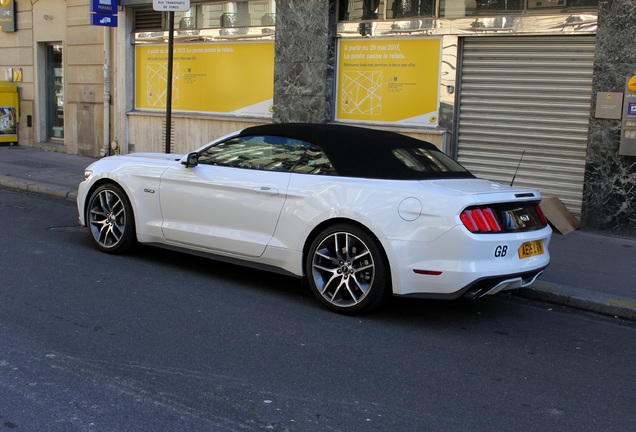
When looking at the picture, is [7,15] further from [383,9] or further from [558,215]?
[558,215]

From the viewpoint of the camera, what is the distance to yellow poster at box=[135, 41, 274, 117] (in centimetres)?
1349

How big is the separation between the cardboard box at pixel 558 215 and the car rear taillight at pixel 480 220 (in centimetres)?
411

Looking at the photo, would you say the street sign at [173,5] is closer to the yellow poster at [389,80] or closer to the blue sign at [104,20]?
the yellow poster at [389,80]

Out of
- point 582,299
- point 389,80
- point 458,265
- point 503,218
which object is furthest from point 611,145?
point 458,265

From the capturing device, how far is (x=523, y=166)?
10562 millimetres

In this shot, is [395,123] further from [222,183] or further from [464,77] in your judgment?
[222,183]

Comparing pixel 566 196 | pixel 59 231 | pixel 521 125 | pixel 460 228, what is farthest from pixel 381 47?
pixel 460 228

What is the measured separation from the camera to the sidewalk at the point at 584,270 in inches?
261

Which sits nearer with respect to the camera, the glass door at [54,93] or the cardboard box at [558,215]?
the cardboard box at [558,215]

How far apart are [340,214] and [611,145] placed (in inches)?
203

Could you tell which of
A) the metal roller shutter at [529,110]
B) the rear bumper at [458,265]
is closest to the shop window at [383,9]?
the metal roller shutter at [529,110]

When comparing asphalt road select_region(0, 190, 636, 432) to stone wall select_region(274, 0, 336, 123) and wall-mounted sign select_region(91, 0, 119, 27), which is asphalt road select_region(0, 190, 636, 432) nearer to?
stone wall select_region(274, 0, 336, 123)

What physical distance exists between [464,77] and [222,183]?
18.4 feet

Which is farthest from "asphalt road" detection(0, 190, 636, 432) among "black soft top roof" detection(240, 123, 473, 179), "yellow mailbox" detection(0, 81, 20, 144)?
"yellow mailbox" detection(0, 81, 20, 144)
